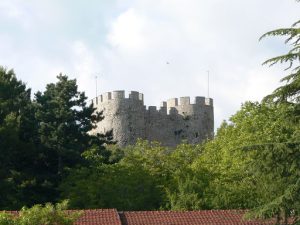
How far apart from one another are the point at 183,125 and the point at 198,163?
28.1 m

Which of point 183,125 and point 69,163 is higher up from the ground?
point 183,125

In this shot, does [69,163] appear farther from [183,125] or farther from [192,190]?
[183,125]

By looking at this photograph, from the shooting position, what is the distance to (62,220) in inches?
977

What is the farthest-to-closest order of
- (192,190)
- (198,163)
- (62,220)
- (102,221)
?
1. (198,163)
2. (192,190)
3. (102,221)
4. (62,220)

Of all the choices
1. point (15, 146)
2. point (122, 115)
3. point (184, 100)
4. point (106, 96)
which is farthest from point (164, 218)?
point (184, 100)

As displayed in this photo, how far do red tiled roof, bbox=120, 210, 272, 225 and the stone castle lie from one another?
39777 mm

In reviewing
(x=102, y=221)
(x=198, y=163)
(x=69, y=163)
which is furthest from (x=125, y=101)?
(x=102, y=221)

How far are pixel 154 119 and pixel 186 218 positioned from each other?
4429 centimetres

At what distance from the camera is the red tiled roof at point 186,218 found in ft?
98.3

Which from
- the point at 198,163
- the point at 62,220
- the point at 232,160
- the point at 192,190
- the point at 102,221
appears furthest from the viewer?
the point at 198,163

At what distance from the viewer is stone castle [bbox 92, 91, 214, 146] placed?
71875 millimetres

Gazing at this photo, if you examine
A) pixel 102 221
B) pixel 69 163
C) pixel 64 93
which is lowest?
pixel 102 221

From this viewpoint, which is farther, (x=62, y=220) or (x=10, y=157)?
(x=10, y=157)

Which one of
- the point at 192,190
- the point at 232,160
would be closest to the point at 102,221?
the point at 192,190
